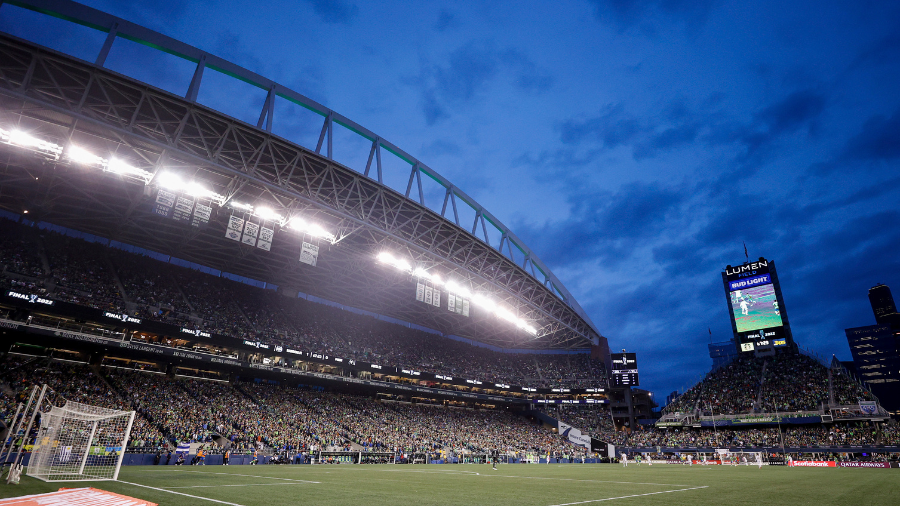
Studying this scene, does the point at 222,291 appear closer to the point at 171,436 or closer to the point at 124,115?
the point at 171,436

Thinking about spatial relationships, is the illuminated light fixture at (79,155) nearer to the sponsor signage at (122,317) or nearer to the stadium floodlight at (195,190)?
the stadium floodlight at (195,190)

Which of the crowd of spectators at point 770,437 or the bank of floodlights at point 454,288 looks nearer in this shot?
the bank of floodlights at point 454,288

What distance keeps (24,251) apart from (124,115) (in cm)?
1698

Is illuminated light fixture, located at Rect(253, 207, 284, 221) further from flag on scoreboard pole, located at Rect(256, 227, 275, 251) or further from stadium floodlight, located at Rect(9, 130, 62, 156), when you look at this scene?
stadium floodlight, located at Rect(9, 130, 62, 156)

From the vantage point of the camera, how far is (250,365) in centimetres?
3778

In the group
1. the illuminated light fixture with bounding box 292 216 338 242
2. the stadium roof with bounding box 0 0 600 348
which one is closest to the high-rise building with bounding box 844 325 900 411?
the stadium roof with bounding box 0 0 600 348

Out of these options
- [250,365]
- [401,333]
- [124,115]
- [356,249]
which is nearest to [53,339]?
[250,365]

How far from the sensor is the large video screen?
57.6 metres

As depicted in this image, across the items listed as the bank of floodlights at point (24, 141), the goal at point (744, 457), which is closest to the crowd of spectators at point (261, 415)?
the bank of floodlights at point (24, 141)

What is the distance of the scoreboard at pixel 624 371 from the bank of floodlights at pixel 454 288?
1683 centimetres

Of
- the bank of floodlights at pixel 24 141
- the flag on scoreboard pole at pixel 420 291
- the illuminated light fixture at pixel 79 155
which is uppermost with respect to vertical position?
the illuminated light fixture at pixel 79 155

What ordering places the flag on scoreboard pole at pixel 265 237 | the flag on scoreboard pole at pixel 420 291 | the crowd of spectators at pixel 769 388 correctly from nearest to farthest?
the flag on scoreboard pole at pixel 265 237
the flag on scoreboard pole at pixel 420 291
the crowd of spectators at pixel 769 388

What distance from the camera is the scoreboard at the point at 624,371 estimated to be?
2419 inches

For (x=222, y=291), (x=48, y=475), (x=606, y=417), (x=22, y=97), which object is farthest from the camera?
(x=606, y=417)
